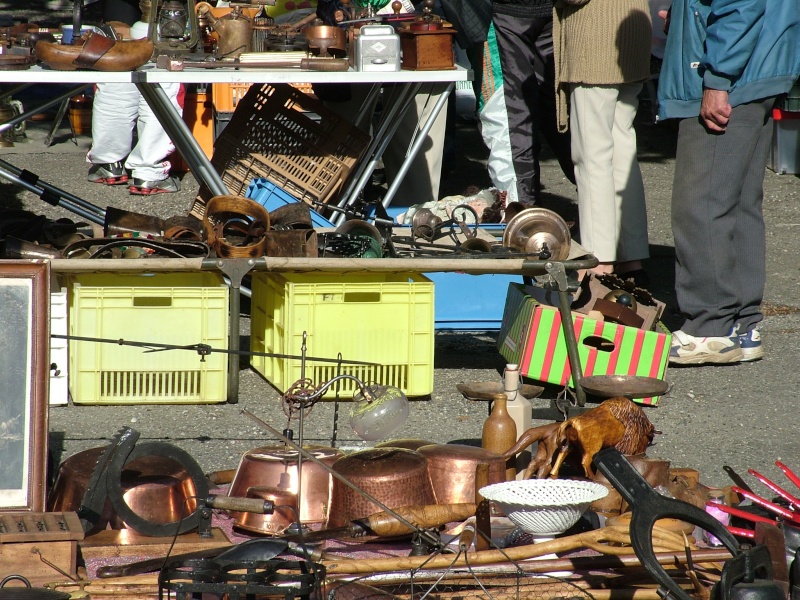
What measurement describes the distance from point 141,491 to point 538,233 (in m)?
2.44

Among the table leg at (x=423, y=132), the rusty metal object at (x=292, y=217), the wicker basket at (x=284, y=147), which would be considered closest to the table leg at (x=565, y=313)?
the rusty metal object at (x=292, y=217)

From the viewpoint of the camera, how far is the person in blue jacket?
4645 millimetres

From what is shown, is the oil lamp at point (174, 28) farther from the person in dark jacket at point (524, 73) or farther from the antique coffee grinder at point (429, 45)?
the person in dark jacket at point (524, 73)

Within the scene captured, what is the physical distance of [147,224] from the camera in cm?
534

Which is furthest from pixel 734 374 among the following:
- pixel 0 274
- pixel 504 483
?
pixel 0 274

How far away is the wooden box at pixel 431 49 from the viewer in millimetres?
5395

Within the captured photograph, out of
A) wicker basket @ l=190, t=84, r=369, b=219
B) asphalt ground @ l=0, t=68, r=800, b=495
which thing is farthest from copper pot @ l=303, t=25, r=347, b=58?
asphalt ground @ l=0, t=68, r=800, b=495

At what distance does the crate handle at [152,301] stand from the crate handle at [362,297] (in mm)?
725

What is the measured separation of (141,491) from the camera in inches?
117

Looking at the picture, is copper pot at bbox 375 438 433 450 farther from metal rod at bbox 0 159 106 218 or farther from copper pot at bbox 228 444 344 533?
metal rod at bbox 0 159 106 218

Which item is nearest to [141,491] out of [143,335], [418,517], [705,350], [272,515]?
[272,515]

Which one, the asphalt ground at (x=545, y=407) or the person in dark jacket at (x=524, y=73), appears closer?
the asphalt ground at (x=545, y=407)

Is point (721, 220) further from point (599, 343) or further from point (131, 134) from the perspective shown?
point (131, 134)

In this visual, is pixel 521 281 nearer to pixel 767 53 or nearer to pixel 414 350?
pixel 414 350
